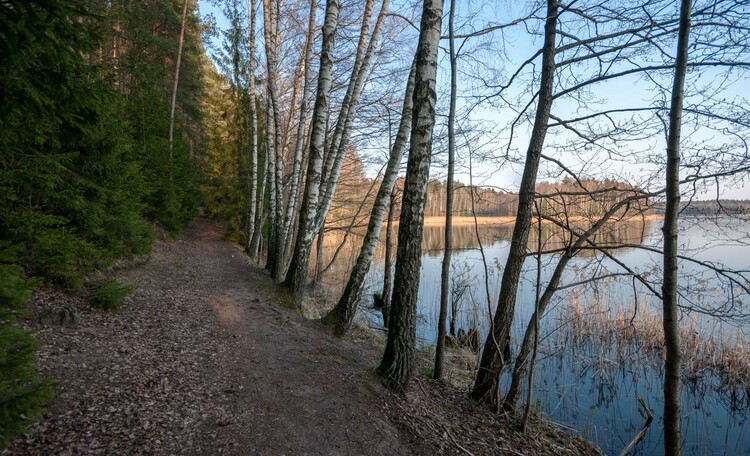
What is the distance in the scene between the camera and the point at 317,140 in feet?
22.3

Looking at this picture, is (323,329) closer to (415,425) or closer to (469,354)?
(415,425)

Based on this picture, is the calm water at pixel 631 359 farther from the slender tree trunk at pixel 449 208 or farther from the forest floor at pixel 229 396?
the forest floor at pixel 229 396

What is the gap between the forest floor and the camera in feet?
9.39

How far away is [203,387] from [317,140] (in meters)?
4.60

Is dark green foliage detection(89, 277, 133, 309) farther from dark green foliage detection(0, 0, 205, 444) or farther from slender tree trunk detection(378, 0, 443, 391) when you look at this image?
slender tree trunk detection(378, 0, 443, 391)

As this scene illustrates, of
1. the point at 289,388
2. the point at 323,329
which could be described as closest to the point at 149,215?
the point at 323,329

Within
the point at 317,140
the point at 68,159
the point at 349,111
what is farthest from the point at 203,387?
the point at 349,111

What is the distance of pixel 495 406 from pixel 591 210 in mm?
2939

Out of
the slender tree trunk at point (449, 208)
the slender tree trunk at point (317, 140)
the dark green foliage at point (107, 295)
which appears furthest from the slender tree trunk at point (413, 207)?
the dark green foliage at point (107, 295)

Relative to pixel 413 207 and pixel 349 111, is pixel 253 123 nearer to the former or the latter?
pixel 349 111

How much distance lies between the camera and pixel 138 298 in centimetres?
597

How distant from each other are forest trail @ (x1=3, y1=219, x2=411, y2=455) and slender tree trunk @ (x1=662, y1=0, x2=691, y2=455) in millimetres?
2580

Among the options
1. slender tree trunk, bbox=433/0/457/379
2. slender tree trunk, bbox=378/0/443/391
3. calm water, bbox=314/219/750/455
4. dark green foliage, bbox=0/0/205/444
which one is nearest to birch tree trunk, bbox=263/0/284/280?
dark green foliage, bbox=0/0/205/444

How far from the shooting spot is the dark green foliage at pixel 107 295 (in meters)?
4.91
